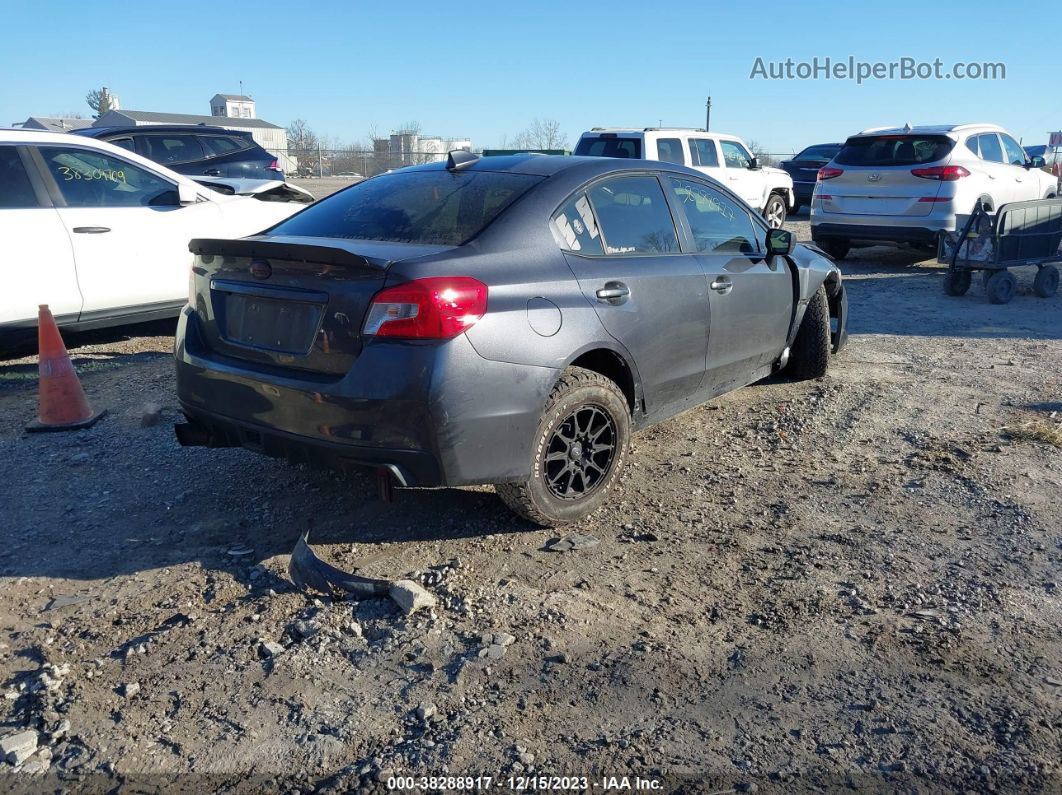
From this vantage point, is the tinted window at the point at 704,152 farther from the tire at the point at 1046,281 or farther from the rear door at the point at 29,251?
the rear door at the point at 29,251

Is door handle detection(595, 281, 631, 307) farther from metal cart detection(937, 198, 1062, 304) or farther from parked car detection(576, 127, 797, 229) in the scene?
parked car detection(576, 127, 797, 229)

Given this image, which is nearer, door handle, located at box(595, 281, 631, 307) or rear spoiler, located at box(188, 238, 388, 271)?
rear spoiler, located at box(188, 238, 388, 271)

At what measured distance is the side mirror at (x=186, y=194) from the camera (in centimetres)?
732

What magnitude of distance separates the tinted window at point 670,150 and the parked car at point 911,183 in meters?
2.60

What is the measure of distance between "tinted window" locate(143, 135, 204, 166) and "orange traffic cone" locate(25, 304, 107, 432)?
8.53 m

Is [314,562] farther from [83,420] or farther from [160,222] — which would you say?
[160,222]

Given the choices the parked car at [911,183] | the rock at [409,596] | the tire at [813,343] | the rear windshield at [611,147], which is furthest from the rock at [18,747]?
the rear windshield at [611,147]

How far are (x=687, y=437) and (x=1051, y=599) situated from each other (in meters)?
2.24

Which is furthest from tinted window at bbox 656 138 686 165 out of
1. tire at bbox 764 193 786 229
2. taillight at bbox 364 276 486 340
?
taillight at bbox 364 276 486 340

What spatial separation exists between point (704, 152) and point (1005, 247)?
6392mm

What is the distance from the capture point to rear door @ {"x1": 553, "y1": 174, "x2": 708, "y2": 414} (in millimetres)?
4074

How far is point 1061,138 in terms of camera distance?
3086cm

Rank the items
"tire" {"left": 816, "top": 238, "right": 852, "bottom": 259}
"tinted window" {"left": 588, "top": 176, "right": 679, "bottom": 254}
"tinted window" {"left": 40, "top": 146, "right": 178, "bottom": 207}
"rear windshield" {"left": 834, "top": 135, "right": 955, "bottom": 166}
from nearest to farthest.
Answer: "tinted window" {"left": 588, "top": 176, "right": 679, "bottom": 254} < "tinted window" {"left": 40, "top": 146, "right": 178, "bottom": 207} < "rear windshield" {"left": 834, "top": 135, "right": 955, "bottom": 166} < "tire" {"left": 816, "top": 238, "right": 852, "bottom": 259}

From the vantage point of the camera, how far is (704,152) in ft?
49.6
